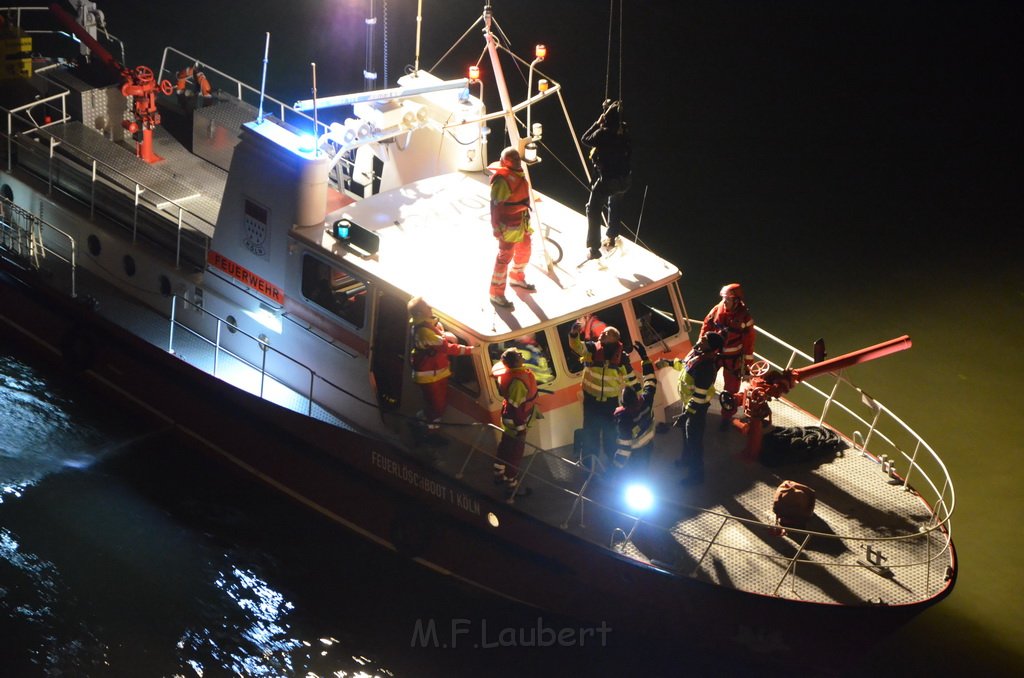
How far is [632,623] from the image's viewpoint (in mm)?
10609

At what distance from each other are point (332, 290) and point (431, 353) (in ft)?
4.71

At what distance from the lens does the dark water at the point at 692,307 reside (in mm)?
10961

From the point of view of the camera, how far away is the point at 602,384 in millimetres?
10594

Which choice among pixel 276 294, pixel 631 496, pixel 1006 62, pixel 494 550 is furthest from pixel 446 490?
pixel 1006 62

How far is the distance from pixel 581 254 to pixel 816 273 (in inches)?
238

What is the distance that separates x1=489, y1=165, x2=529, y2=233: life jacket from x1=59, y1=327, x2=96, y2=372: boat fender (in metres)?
4.85

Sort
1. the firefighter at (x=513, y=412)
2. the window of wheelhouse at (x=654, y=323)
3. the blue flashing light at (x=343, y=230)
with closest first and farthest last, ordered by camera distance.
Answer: the firefighter at (x=513, y=412) < the blue flashing light at (x=343, y=230) < the window of wheelhouse at (x=654, y=323)

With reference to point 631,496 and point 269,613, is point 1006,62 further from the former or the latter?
point 269,613

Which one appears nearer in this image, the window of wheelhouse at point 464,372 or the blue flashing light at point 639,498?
the blue flashing light at point 639,498

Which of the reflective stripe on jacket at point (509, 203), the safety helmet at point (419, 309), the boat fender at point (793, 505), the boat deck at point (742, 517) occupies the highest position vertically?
the reflective stripe on jacket at point (509, 203)

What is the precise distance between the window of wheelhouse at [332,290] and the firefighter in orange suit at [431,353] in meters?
0.77

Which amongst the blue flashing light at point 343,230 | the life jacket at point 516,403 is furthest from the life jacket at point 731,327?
the blue flashing light at point 343,230

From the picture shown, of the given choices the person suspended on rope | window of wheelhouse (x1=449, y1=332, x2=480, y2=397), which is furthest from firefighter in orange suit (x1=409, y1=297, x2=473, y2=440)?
the person suspended on rope

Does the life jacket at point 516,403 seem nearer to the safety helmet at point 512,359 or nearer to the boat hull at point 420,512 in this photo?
the safety helmet at point 512,359
